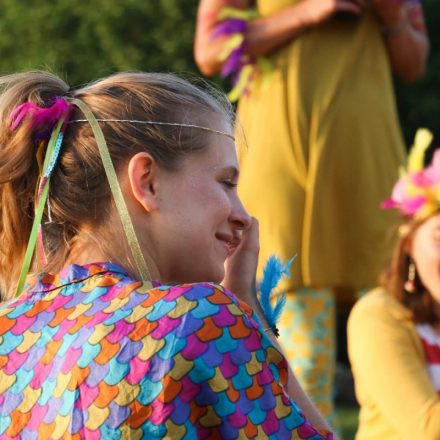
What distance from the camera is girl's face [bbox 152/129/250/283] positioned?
1.72 m

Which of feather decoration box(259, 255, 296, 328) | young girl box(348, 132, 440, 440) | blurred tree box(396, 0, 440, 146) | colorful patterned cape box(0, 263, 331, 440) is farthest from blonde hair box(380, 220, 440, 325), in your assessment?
blurred tree box(396, 0, 440, 146)

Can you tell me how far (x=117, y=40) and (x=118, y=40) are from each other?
12 millimetres

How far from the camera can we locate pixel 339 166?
4242mm

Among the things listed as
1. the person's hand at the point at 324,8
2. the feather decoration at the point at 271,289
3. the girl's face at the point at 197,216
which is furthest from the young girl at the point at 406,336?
the girl's face at the point at 197,216

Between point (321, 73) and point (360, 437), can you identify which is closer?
point (360, 437)

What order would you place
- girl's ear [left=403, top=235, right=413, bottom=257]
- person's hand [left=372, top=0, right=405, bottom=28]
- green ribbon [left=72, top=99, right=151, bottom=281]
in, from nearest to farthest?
1. green ribbon [left=72, top=99, right=151, bottom=281]
2. girl's ear [left=403, top=235, right=413, bottom=257]
3. person's hand [left=372, top=0, right=405, bottom=28]

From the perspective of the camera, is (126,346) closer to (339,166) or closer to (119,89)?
(119,89)

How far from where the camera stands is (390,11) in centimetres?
429

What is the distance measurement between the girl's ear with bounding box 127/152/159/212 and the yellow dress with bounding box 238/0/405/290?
245cm

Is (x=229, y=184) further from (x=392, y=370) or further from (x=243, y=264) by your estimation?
(x=392, y=370)

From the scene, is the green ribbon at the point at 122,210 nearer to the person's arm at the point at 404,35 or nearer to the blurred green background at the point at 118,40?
the person's arm at the point at 404,35

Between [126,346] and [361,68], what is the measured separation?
9.79 feet

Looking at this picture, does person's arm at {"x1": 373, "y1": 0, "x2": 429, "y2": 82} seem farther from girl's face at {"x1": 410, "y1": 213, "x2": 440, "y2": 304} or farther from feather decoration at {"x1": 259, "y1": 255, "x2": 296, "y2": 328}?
feather decoration at {"x1": 259, "y1": 255, "x2": 296, "y2": 328}

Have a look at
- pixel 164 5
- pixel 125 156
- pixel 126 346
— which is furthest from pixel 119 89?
pixel 164 5
